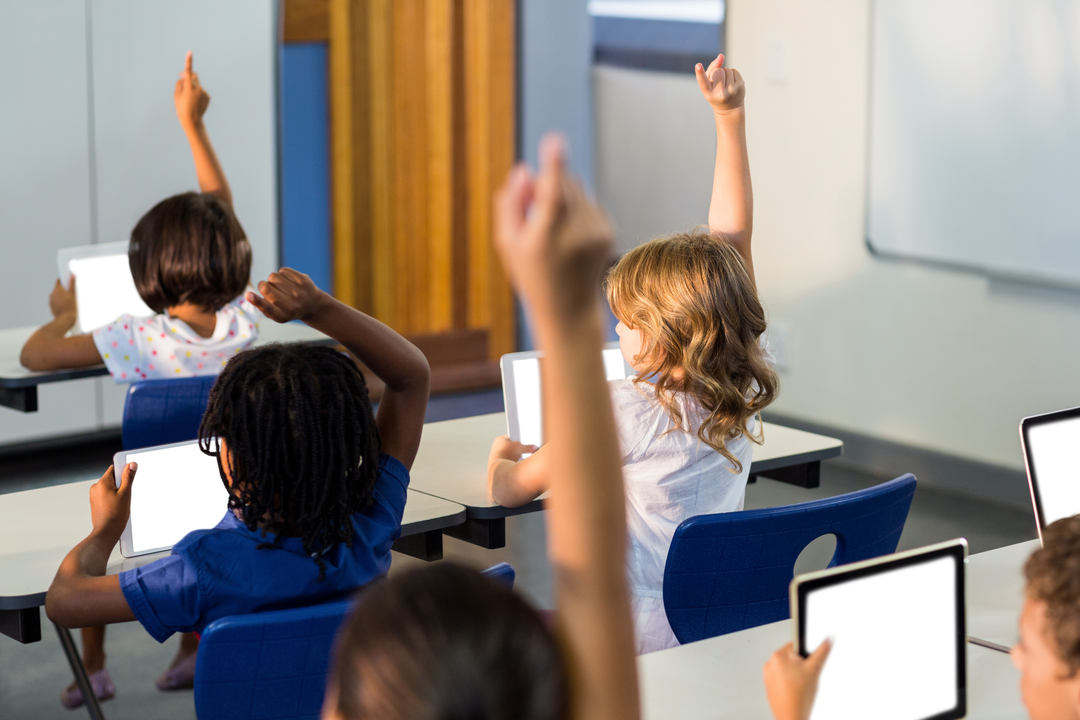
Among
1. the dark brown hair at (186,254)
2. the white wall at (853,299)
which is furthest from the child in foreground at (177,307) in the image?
the white wall at (853,299)

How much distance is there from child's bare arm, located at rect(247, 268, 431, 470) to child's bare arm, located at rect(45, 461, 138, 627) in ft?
1.15

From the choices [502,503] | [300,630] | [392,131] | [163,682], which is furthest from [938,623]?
[392,131]

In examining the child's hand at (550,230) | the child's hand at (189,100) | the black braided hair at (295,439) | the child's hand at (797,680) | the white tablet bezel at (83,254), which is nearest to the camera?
the child's hand at (550,230)

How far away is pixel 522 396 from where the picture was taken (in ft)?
7.14

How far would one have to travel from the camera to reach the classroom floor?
8.34 feet

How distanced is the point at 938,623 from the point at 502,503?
0.90 meters

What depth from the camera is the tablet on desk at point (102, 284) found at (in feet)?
9.56

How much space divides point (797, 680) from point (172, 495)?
1067 mm

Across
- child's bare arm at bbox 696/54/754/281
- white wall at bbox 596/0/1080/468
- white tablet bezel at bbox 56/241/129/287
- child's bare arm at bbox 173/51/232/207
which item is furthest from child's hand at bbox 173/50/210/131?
white wall at bbox 596/0/1080/468

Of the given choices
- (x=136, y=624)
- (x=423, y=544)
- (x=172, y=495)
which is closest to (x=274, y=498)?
(x=172, y=495)

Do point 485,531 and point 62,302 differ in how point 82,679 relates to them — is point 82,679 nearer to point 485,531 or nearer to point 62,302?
point 485,531

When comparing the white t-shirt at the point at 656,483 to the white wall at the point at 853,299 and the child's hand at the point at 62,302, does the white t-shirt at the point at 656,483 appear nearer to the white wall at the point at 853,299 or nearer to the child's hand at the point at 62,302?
the child's hand at the point at 62,302

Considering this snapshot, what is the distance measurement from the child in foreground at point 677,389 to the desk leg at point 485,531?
173mm

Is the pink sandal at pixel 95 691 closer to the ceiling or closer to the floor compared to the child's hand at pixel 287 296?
closer to the floor
